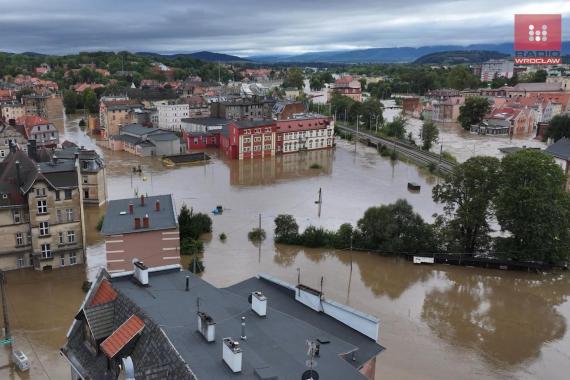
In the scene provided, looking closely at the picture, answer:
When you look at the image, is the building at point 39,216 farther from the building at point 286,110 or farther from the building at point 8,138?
the building at point 286,110

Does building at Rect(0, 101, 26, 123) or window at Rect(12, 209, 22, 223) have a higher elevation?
building at Rect(0, 101, 26, 123)

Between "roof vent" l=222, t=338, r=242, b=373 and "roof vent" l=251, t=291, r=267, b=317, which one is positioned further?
"roof vent" l=251, t=291, r=267, b=317

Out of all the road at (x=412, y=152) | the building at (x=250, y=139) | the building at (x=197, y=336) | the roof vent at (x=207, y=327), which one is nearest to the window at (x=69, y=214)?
the building at (x=197, y=336)

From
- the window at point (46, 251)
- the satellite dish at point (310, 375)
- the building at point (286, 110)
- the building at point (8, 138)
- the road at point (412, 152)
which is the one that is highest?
the building at point (286, 110)

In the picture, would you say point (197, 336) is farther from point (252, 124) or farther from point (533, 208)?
point (252, 124)

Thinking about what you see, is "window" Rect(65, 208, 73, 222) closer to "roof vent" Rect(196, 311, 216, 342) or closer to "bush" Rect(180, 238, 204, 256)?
"bush" Rect(180, 238, 204, 256)

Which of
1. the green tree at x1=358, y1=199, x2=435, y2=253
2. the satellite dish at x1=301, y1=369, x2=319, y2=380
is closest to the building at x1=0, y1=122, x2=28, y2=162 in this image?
the green tree at x1=358, y1=199, x2=435, y2=253

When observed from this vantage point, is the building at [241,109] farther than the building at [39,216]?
Yes
